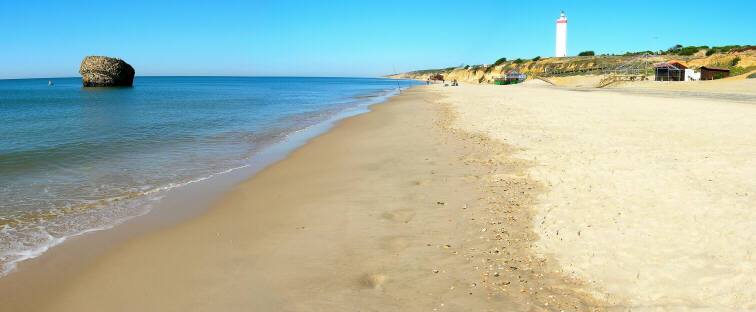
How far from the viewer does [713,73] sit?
47.6 metres

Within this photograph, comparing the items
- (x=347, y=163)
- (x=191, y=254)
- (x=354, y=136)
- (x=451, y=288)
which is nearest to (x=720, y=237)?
(x=451, y=288)

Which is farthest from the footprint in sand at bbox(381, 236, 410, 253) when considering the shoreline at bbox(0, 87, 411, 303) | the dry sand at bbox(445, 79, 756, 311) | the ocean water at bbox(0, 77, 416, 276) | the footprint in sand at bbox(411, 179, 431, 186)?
the ocean water at bbox(0, 77, 416, 276)

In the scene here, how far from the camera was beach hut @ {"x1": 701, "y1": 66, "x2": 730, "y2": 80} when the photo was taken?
155 feet

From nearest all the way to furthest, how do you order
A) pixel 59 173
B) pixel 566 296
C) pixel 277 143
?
1. pixel 566 296
2. pixel 59 173
3. pixel 277 143

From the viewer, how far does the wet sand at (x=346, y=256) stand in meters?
4.46

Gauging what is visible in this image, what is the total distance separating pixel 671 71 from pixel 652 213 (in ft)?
173

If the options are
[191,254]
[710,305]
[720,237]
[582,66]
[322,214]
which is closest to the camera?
[710,305]

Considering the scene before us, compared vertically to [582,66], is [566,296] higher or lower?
lower

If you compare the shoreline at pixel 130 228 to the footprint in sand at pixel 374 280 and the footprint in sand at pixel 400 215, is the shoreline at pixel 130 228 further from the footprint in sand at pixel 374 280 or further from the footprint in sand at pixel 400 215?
the footprint in sand at pixel 374 280

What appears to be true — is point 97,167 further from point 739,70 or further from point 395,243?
point 739,70

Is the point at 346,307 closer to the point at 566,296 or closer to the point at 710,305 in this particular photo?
the point at 566,296

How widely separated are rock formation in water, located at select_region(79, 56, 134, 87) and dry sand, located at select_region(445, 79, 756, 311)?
82785mm

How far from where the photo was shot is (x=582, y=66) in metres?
83.2

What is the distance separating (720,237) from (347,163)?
7.76m
